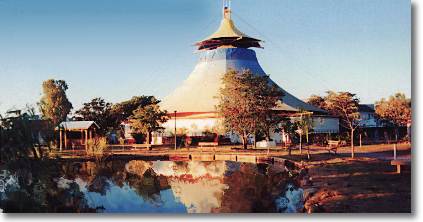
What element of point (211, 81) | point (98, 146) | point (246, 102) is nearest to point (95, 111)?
point (98, 146)

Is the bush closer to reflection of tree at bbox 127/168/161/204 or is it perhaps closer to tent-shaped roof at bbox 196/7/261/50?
reflection of tree at bbox 127/168/161/204

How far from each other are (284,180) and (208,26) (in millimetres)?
2866

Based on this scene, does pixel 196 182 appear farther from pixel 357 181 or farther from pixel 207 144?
pixel 207 144

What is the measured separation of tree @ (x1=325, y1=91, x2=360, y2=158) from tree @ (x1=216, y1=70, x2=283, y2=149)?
7.85ft

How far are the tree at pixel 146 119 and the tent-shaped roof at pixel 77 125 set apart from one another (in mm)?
1778

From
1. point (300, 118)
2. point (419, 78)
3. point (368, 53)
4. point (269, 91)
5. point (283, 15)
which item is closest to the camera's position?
point (419, 78)

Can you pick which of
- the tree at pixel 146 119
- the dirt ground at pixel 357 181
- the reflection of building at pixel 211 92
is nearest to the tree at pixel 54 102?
the dirt ground at pixel 357 181

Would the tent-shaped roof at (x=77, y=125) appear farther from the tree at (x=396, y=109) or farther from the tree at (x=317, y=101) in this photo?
the tree at (x=396, y=109)

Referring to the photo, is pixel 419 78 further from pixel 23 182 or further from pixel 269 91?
pixel 269 91

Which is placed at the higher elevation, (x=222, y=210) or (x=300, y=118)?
(x=300, y=118)

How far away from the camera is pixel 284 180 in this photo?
9.08 metres

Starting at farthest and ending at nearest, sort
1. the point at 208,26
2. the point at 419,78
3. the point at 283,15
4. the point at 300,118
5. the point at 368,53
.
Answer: the point at 300,118 < the point at 208,26 < the point at 283,15 < the point at 368,53 < the point at 419,78

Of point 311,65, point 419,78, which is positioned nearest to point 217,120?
point 311,65

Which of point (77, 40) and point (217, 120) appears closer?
point (77, 40)
